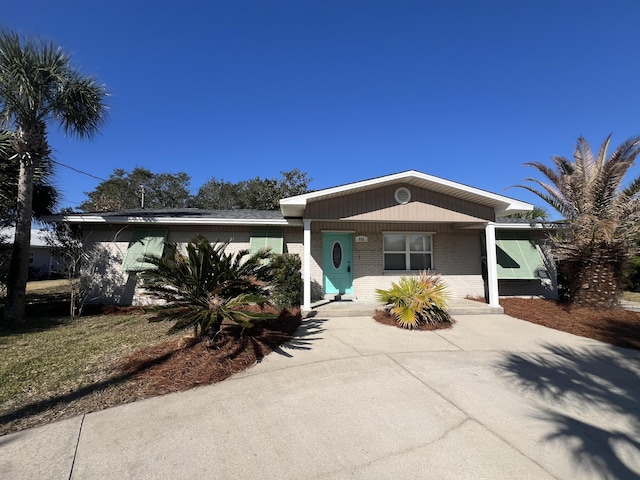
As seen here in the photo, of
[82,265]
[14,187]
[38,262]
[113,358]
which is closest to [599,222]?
[113,358]

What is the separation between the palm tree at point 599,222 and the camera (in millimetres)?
8523

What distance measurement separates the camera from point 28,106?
25.8ft

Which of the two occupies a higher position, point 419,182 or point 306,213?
point 419,182

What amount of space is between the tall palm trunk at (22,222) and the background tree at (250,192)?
17.5 metres

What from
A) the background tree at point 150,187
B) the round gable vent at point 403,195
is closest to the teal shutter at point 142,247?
the round gable vent at point 403,195

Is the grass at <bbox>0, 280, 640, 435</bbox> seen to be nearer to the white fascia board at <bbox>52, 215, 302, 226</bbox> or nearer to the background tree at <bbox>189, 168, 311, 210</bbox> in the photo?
the white fascia board at <bbox>52, 215, 302, 226</bbox>

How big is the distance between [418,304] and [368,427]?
4.74 m

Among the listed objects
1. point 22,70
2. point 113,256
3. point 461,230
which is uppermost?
point 22,70

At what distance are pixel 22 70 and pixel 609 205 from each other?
15929 mm

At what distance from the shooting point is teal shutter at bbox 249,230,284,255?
10219 mm

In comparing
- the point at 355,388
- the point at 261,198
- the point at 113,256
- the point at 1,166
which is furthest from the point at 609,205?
the point at 261,198

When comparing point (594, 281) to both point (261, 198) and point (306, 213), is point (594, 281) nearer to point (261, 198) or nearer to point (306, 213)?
point (306, 213)

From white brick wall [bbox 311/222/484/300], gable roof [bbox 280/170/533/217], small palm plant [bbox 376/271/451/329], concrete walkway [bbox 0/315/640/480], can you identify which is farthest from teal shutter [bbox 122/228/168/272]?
small palm plant [bbox 376/271/451/329]

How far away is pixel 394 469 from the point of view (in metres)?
2.57
